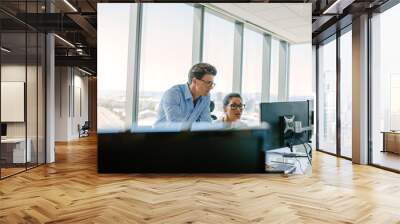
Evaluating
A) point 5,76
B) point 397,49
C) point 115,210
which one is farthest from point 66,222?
point 397,49

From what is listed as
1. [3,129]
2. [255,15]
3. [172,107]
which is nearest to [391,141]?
[255,15]

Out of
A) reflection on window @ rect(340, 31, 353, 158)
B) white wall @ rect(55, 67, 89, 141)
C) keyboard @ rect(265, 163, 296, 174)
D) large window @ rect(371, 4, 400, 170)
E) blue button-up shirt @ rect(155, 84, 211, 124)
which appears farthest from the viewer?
white wall @ rect(55, 67, 89, 141)

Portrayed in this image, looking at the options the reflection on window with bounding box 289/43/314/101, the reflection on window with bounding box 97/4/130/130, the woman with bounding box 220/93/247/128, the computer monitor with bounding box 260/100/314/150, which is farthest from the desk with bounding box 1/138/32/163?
the reflection on window with bounding box 289/43/314/101

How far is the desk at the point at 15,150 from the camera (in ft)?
19.4

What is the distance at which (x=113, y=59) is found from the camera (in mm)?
5816

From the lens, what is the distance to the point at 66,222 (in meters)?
3.33

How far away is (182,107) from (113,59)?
1387 mm

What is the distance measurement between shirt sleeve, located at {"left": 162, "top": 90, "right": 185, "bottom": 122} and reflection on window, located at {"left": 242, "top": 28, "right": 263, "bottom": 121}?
1075 mm

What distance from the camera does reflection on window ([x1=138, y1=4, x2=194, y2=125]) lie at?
5801 millimetres

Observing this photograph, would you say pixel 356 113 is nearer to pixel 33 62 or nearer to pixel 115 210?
pixel 115 210

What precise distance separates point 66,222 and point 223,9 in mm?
Answer: 4122

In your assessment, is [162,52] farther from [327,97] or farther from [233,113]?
[327,97]

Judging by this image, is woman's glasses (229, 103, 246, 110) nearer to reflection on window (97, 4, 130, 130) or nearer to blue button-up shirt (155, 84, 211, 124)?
blue button-up shirt (155, 84, 211, 124)

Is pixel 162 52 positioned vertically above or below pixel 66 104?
above
